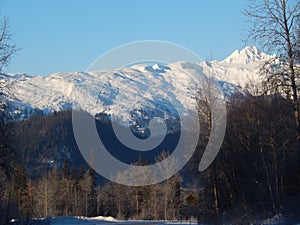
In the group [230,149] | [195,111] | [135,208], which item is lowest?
[135,208]

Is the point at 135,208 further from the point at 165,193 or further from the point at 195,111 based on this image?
the point at 195,111

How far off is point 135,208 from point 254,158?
1919 inches

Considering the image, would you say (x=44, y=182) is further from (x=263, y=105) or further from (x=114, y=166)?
(x=263, y=105)

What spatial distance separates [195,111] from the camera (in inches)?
1462

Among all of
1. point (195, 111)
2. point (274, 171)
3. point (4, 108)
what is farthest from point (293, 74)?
point (195, 111)

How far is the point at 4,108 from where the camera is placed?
22.4m

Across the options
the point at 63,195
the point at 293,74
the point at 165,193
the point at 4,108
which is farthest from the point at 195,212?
the point at 63,195

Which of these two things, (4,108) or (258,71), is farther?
(4,108)

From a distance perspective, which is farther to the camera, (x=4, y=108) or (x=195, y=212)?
(x=195, y=212)

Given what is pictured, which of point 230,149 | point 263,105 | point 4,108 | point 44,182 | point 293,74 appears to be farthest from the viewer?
point 44,182

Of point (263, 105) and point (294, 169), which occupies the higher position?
point (263, 105)

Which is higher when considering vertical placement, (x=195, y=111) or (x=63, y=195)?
(x=195, y=111)

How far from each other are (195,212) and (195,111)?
772 centimetres

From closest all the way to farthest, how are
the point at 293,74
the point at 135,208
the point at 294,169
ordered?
the point at 293,74, the point at 294,169, the point at 135,208
